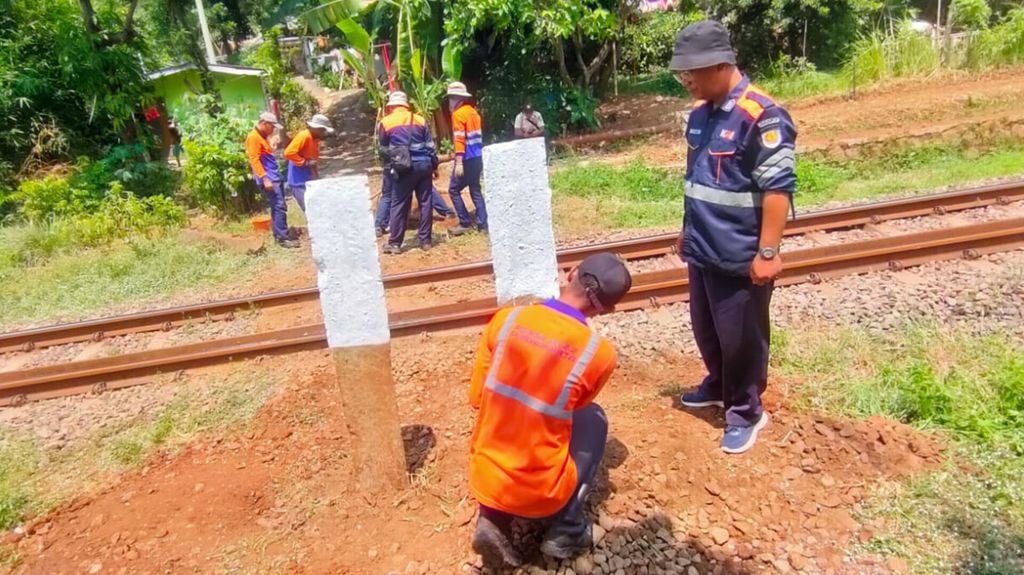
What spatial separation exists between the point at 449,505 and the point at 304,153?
659 cm

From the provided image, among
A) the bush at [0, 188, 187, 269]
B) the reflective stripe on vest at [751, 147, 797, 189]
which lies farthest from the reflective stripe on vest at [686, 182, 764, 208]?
the bush at [0, 188, 187, 269]

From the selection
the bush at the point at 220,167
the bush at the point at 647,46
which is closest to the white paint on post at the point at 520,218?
the bush at the point at 220,167

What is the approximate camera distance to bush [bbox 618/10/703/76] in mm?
21078

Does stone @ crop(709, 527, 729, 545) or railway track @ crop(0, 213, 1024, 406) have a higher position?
railway track @ crop(0, 213, 1024, 406)

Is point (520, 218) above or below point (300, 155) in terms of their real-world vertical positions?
below

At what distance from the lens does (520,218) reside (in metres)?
3.42

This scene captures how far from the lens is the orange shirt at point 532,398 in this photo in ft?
8.46

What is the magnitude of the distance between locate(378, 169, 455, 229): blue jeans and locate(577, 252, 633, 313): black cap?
6.05m

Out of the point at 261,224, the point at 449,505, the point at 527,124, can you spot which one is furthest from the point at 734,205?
the point at 261,224

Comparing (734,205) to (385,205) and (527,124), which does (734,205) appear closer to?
(385,205)

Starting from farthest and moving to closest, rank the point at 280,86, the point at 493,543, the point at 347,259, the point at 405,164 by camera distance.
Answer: the point at 280,86 → the point at 405,164 → the point at 347,259 → the point at 493,543

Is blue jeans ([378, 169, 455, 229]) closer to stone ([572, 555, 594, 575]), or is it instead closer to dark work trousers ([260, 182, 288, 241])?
dark work trousers ([260, 182, 288, 241])

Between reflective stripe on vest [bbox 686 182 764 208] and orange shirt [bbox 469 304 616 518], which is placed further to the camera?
reflective stripe on vest [bbox 686 182 764 208]

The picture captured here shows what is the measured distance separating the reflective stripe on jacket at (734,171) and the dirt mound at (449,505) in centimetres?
98
